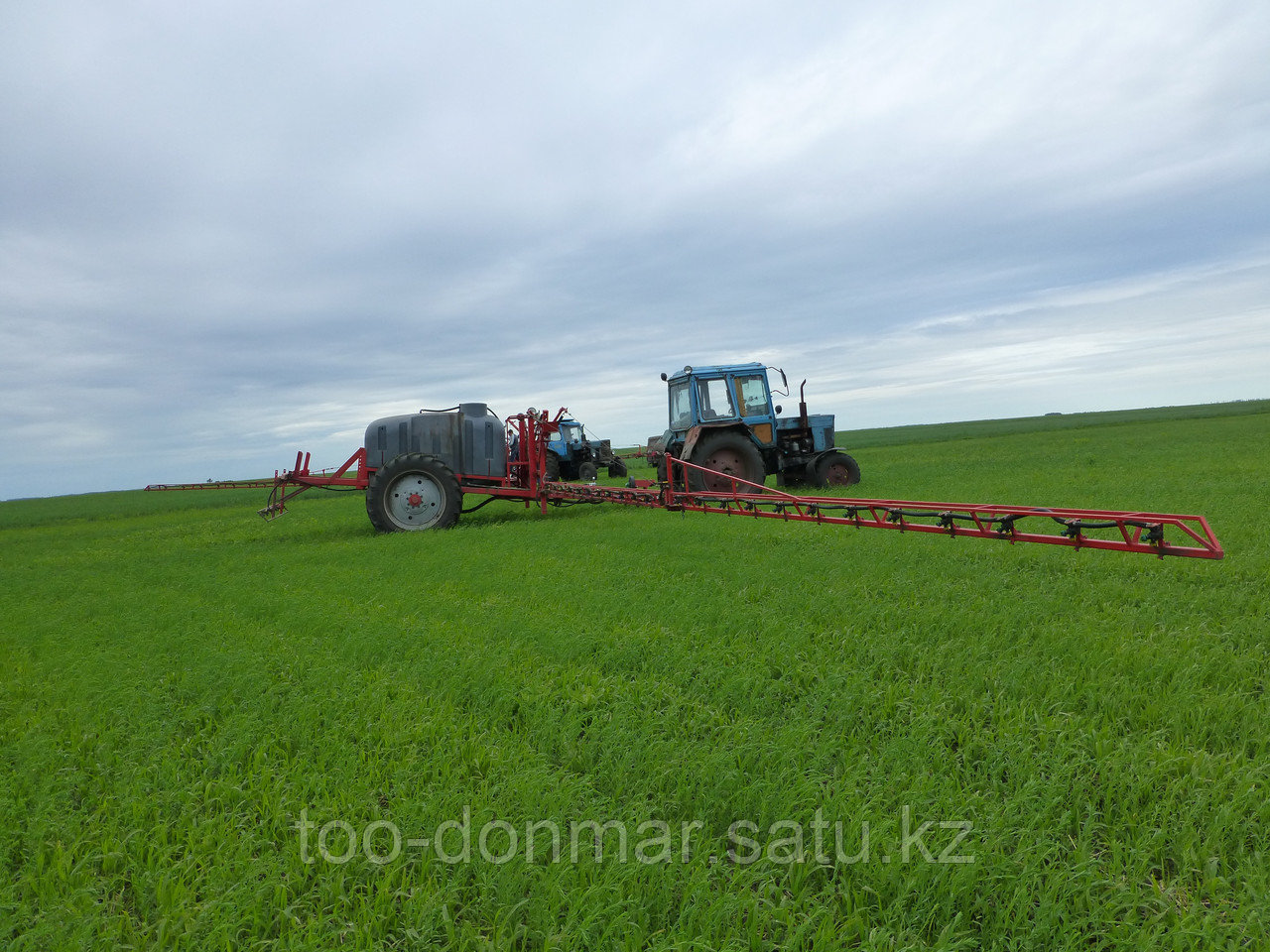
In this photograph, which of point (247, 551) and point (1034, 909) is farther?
point (247, 551)

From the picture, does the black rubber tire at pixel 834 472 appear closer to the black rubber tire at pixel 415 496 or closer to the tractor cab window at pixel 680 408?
the tractor cab window at pixel 680 408

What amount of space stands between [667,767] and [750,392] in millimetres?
10460

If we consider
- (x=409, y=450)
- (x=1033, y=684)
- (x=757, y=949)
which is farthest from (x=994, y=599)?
(x=409, y=450)

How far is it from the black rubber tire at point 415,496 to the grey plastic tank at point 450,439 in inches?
20.5

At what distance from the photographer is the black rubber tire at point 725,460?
38.8 feet

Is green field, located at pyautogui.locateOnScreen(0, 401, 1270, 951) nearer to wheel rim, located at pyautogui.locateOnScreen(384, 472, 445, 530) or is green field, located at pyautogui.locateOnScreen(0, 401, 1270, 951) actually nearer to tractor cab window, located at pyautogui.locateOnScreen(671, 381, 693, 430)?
wheel rim, located at pyautogui.locateOnScreen(384, 472, 445, 530)

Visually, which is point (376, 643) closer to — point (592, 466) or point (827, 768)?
point (827, 768)

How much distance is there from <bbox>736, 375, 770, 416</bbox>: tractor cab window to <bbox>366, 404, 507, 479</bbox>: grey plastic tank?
431 centimetres

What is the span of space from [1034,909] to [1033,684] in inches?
66.3

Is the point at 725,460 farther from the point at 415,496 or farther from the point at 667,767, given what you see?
the point at 667,767

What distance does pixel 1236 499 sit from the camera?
8758 millimetres

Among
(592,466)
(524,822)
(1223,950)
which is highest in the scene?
(592,466)

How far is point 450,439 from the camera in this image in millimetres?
11133

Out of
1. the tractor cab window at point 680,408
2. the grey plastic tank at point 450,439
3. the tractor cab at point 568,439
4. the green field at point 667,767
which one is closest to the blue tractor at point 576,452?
the tractor cab at point 568,439
